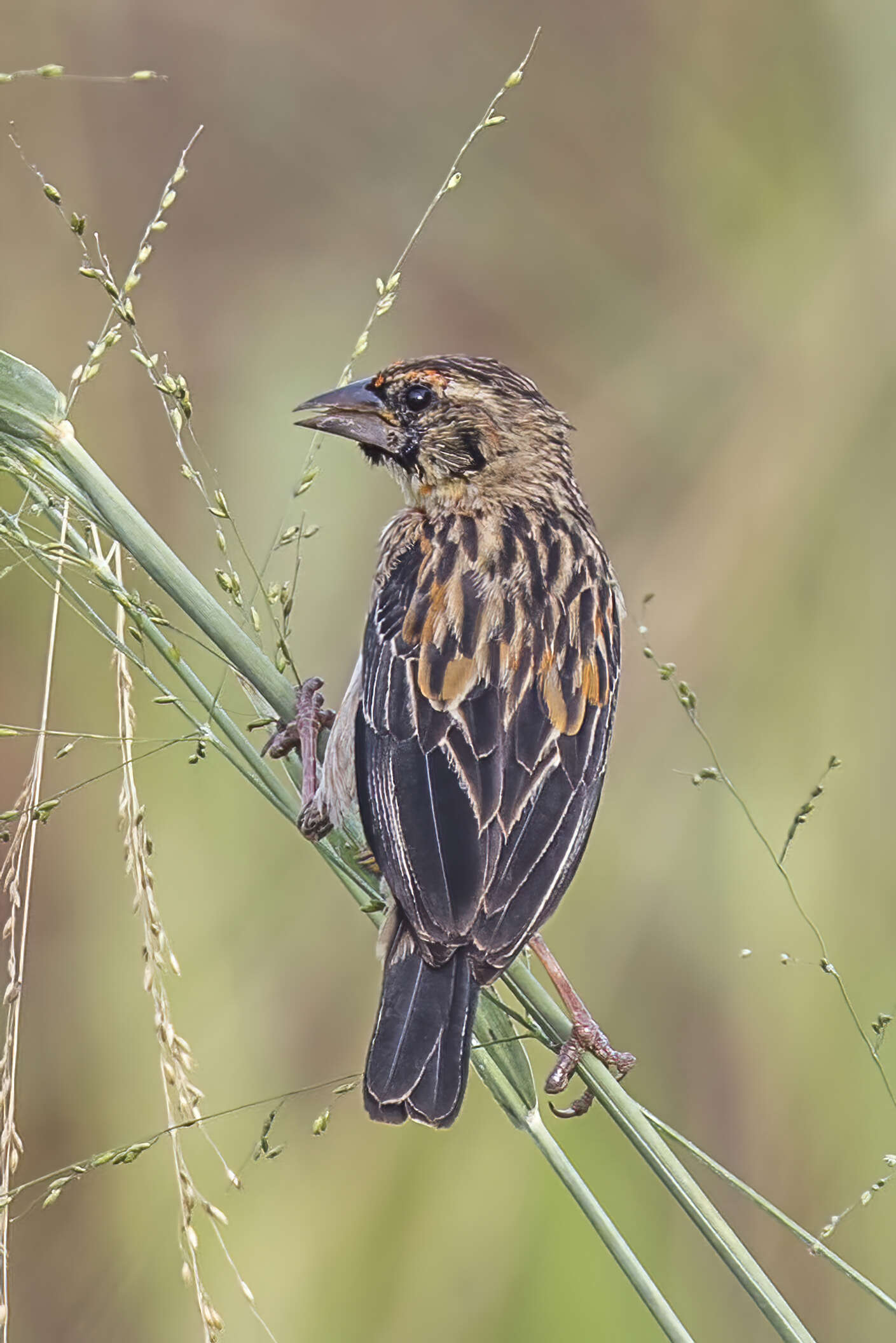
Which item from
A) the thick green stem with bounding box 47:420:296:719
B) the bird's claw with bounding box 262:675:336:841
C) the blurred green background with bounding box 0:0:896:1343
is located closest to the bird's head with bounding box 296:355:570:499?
the blurred green background with bounding box 0:0:896:1343

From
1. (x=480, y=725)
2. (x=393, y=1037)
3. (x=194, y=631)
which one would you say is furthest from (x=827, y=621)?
(x=393, y=1037)

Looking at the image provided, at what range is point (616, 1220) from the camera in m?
3.11

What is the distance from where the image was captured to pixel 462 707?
2.74 metres

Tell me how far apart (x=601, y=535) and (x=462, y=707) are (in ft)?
4.55

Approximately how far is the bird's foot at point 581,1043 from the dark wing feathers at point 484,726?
223 mm

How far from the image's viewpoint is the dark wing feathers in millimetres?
2447

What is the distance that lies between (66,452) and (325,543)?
1696 millimetres

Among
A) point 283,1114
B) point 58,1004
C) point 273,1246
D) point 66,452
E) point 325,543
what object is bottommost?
point 273,1246

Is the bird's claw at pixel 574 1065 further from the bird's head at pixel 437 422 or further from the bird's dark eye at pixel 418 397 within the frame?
the bird's dark eye at pixel 418 397

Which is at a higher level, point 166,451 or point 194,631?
point 166,451

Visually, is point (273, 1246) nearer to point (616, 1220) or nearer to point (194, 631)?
point (616, 1220)

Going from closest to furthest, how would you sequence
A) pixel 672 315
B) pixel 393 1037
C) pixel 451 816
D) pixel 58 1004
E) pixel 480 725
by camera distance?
pixel 393 1037
pixel 451 816
pixel 480 725
pixel 58 1004
pixel 672 315

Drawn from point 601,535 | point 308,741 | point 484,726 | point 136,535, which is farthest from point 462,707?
point 601,535

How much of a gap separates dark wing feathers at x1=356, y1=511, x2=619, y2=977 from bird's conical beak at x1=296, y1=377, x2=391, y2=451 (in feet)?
0.91
